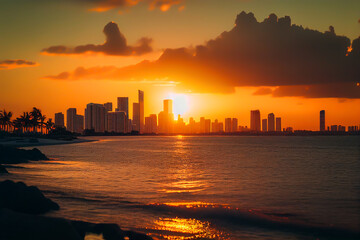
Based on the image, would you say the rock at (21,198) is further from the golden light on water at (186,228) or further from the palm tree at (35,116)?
the palm tree at (35,116)

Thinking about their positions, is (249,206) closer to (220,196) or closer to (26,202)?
(220,196)

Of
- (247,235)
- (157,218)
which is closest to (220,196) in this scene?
(157,218)

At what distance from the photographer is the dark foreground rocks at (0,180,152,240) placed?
1176 centimetres

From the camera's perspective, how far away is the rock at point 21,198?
17250mm

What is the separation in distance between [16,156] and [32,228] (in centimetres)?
4478

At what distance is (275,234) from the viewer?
52.1ft

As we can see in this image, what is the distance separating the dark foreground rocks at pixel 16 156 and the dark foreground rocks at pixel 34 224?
36374 mm

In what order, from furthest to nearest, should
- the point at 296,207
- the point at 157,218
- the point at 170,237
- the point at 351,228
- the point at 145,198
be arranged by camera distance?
the point at 145,198 < the point at 296,207 < the point at 157,218 < the point at 351,228 < the point at 170,237

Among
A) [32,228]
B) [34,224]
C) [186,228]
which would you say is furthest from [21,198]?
[186,228]

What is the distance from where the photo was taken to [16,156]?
5162 cm

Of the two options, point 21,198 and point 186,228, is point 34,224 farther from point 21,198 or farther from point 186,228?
point 186,228

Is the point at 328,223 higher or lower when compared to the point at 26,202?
lower

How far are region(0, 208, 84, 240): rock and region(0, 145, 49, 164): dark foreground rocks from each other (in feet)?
140

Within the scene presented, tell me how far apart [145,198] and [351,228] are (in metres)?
13.8
